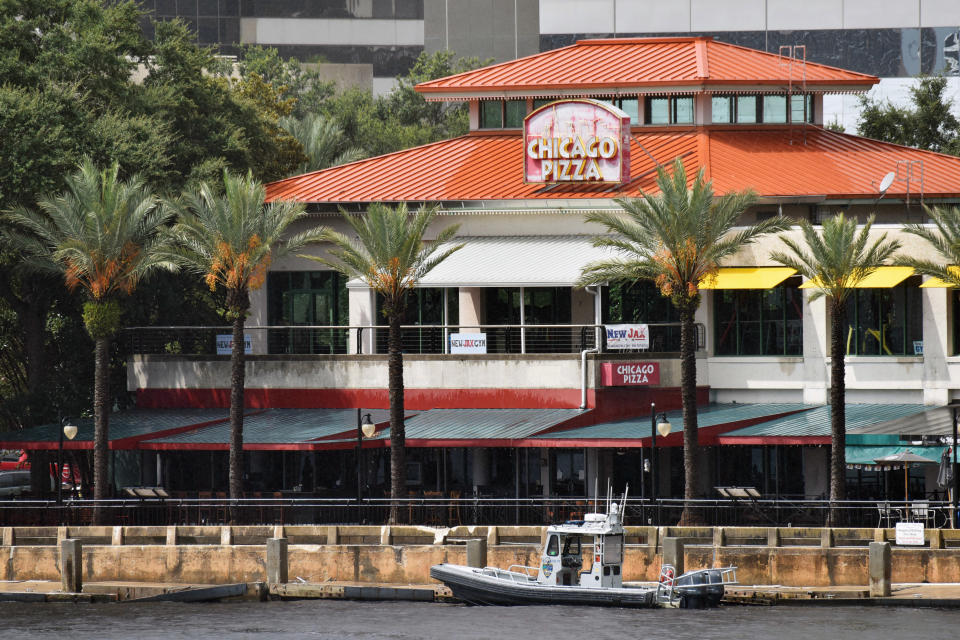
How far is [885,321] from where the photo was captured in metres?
54.0

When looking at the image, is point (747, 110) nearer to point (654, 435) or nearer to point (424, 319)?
point (424, 319)

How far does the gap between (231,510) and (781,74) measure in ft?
86.7

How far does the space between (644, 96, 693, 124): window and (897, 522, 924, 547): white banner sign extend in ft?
75.1

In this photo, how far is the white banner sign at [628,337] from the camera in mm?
53281

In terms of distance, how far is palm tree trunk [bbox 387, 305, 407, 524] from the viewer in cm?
4788

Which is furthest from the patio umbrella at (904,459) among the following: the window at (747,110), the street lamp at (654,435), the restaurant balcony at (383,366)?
the window at (747,110)

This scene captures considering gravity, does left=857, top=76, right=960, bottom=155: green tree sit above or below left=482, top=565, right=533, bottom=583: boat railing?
above

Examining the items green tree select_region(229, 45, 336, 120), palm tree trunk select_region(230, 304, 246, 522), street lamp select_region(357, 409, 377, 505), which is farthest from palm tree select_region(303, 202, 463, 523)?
green tree select_region(229, 45, 336, 120)

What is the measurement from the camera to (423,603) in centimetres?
4219

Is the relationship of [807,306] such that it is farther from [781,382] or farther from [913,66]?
[913,66]

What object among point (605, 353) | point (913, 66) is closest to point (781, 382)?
point (605, 353)

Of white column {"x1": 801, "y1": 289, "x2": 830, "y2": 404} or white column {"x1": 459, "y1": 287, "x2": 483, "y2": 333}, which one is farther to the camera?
white column {"x1": 459, "y1": 287, "x2": 483, "y2": 333}

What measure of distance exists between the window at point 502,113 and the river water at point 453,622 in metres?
25.3

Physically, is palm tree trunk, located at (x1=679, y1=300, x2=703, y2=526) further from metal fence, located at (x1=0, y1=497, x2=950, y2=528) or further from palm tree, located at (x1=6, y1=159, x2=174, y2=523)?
palm tree, located at (x1=6, y1=159, x2=174, y2=523)
